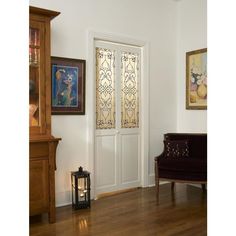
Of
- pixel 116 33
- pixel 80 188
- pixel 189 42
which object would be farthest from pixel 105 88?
pixel 189 42

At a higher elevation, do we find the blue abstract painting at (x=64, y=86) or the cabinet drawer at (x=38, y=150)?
the blue abstract painting at (x=64, y=86)

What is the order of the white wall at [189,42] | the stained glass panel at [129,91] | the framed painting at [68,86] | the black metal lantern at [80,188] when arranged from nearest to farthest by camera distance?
the black metal lantern at [80,188]
the framed painting at [68,86]
the stained glass panel at [129,91]
the white wall at [189,42]

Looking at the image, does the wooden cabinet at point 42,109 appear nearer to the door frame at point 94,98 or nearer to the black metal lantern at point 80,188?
the black metal lantern at point 80,188

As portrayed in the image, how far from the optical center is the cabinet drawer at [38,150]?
9.45 ft

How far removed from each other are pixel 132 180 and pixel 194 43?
7.88 feet

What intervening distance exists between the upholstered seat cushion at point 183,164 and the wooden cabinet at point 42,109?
4.96ft

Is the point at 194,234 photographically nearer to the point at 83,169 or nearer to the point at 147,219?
the point at 147,219

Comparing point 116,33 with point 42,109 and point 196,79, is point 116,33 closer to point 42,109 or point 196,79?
point 196,79

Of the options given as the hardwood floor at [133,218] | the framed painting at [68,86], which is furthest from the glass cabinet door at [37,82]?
the hardwood floor at [133,218]

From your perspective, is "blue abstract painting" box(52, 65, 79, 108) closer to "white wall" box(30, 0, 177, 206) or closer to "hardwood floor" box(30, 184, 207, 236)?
"white wall" box(30, 0, 177, 206)

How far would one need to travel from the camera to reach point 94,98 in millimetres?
3863

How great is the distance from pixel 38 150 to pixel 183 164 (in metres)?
1.87

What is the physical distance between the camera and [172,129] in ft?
15.8

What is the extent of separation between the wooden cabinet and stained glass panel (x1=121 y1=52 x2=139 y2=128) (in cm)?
149
